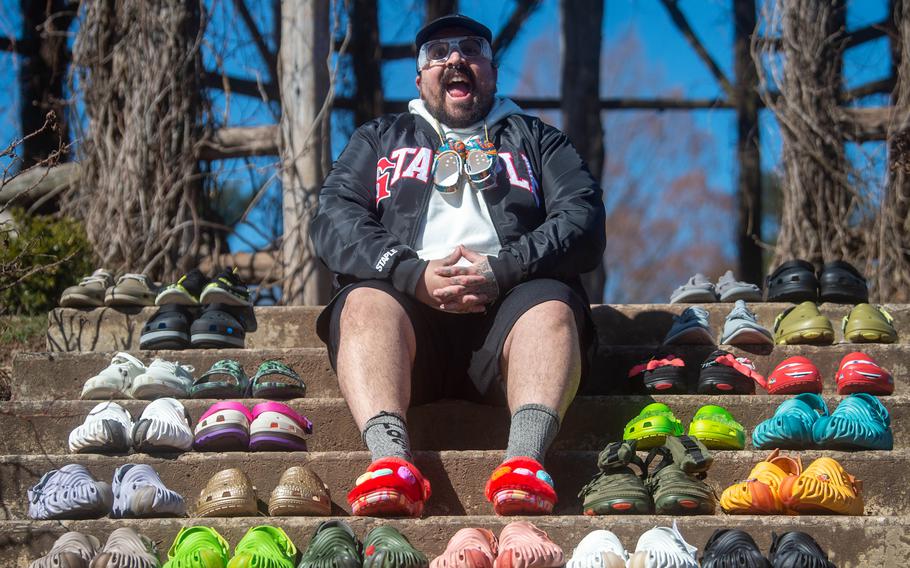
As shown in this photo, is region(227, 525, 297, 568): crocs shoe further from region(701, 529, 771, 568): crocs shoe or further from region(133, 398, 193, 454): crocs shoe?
region(701, 529, 771, 568): crocs shoe

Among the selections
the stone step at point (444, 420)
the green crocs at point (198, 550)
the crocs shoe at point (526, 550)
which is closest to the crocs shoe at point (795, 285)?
the stone step at point (444, 420)

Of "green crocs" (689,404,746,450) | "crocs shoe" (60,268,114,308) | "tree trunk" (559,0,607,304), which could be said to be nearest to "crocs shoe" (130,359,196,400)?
"crocs shoe" (60,268,114,308)

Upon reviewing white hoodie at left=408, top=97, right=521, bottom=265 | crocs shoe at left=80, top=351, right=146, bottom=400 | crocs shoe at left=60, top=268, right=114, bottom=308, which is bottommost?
crocs shoe at left=80, top=351, right=146, bottom=400

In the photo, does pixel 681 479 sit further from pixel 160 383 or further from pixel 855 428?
pixel 160 383

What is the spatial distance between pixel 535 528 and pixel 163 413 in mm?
1194

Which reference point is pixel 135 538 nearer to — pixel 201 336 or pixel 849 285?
pixel 201 336

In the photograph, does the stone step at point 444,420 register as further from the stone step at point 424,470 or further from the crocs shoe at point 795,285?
the crocs shoe at point 795,285

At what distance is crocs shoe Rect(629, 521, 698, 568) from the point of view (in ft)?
8.69

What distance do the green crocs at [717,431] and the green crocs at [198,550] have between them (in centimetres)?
132

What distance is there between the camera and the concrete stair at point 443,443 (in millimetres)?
2916

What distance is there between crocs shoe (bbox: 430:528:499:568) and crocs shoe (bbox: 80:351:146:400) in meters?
1.48

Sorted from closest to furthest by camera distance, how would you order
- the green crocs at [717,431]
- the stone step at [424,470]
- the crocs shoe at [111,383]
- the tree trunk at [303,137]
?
the stone step at [424,470]
the green crocs at [717,431]
the crocs shoe at [111,383]
the tree trunk at [303,137]

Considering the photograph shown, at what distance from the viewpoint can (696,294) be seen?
4621 mm

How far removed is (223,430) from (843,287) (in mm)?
2429
